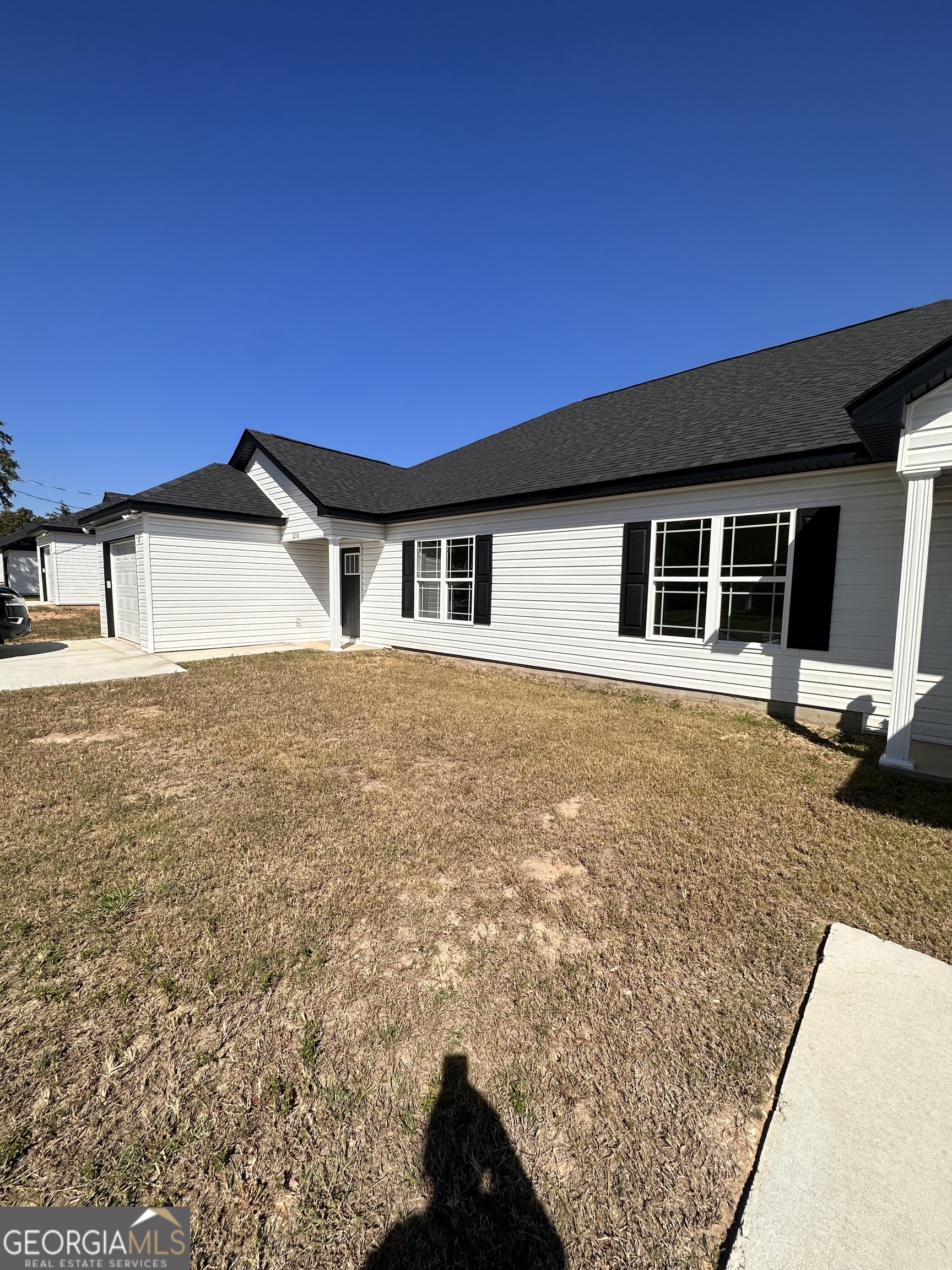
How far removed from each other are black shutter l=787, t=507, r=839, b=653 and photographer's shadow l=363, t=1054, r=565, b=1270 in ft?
21.3

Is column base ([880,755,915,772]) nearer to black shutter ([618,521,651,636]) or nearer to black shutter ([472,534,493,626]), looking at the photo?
black shutter ([618,521,651,636])

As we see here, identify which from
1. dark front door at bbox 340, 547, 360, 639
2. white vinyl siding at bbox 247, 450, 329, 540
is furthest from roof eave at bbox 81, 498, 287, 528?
dark front door at bbox 340, 547, 360, 639

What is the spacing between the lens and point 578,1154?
1608mm

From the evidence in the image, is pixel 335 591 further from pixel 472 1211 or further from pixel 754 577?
pixel 472 1211

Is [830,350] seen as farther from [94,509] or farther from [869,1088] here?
[94,509]

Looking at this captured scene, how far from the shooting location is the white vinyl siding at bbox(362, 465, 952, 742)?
5992 mm

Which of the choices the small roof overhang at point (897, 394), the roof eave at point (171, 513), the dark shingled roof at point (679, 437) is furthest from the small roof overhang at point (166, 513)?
the small roof overhang at point (897, 394)

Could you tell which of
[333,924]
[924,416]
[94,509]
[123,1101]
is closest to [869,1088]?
[333,924]

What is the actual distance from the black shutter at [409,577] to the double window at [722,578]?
5767mm

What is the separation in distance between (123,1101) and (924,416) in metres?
7.02

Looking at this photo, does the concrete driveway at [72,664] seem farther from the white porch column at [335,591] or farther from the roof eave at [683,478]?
the roof eave at [683,478]

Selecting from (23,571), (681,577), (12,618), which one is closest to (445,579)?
(681,577)

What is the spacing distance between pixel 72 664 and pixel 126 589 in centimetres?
372

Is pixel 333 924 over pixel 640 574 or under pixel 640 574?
under
